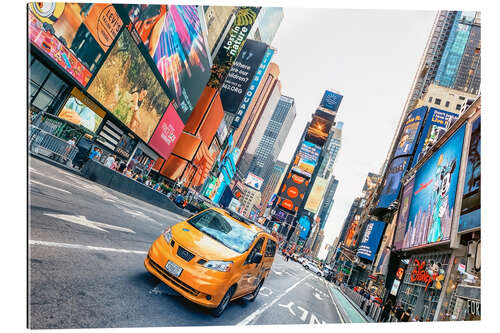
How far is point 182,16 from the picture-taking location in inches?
1308

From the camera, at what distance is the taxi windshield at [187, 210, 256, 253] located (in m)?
6.31

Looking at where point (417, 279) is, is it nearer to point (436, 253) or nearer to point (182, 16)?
point (436, 253)

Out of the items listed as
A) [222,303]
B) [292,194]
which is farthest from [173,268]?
[292,194]

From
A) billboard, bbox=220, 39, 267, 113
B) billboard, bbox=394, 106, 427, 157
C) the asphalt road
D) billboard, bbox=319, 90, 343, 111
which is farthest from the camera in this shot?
billboard, bbox=319, 90, 343, 111

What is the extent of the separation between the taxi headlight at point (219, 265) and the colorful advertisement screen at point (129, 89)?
21372mm

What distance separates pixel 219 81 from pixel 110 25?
38.6 metres

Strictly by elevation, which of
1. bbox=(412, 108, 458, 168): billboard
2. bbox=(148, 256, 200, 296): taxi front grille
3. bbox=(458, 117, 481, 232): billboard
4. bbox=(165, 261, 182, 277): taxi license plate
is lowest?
bbox=(148, 256, 200, 296): taxi front grille

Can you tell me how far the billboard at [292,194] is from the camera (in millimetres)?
114562

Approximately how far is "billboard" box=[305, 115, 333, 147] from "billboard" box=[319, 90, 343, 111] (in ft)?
29.4

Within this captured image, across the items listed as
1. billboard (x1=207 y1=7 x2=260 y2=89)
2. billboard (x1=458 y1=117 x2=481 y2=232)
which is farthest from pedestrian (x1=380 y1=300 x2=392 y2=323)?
billboard (x1=207 y1=7 x2=260 y2=89)

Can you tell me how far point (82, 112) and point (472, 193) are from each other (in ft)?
85.4

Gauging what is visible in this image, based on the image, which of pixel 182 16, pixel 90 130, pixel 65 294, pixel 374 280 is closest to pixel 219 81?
pixel 182 16

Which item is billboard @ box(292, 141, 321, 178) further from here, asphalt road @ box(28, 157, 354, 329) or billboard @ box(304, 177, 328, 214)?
asphalt road @ box(28, 157, 354, 329)

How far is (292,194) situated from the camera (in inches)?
4540
